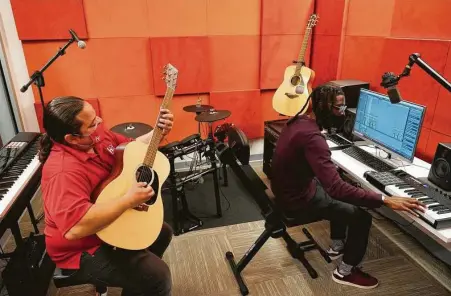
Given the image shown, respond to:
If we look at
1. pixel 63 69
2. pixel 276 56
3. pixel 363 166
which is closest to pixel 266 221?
pixel 363 166

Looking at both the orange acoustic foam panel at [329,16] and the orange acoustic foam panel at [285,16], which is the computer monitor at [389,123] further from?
the orange acoustic foam panel at [285,16]

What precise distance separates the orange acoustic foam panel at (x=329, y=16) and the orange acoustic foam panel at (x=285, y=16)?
0.13 metres

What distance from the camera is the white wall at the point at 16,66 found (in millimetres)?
2881

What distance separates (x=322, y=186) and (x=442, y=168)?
65 centimetres

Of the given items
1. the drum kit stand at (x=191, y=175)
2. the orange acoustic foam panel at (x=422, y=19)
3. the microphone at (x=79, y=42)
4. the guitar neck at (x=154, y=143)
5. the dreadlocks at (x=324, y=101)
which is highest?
the orange acoustic foam panel at (x=422, y=19)

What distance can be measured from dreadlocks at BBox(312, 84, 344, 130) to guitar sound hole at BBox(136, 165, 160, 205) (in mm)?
979

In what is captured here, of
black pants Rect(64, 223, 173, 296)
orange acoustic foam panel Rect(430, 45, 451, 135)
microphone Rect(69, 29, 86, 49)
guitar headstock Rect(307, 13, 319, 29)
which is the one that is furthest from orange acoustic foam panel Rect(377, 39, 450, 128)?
microphone Rect(69, 29, 86, 49)

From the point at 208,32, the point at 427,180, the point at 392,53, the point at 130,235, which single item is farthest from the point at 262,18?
the point at 130,235

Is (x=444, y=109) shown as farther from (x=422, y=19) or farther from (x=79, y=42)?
A: (x=79, y=42)

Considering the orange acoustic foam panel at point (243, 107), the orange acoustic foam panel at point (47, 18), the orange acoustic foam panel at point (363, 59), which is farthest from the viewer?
the orange acoustic foam panel at point (243, 107)

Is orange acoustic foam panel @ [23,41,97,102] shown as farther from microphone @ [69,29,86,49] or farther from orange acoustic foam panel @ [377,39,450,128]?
orange acoustic foam panel @ [377,39,450,128]

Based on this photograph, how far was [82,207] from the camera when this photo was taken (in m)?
1.20

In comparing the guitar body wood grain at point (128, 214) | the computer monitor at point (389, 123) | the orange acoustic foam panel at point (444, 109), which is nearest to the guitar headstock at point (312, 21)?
the computer monitor at point (389, 123)

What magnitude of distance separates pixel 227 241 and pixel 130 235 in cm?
126
